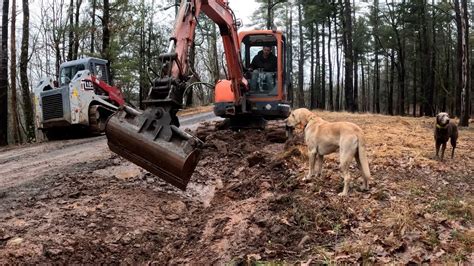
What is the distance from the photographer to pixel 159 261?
4711 mm

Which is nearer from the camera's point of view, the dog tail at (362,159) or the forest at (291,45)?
the dog tail at (362,159)

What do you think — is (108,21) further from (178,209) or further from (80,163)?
(178,209)

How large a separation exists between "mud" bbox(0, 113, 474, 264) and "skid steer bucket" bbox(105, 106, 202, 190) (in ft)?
2.55

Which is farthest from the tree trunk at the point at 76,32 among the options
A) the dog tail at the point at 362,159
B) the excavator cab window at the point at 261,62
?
the dog tail at the point at 362,159

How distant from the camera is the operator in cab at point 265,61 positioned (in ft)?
39.7

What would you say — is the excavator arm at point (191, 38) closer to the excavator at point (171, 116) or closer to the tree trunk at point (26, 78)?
the excavator at point (171, 116)

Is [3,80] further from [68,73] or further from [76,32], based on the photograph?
[76,32]

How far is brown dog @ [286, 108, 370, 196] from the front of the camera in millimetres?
6168

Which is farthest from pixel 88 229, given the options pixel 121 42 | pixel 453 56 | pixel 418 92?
pixel 453 56

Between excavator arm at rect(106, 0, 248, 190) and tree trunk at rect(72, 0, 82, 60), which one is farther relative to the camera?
tree trunk at rect(72, 0, 82, 60)

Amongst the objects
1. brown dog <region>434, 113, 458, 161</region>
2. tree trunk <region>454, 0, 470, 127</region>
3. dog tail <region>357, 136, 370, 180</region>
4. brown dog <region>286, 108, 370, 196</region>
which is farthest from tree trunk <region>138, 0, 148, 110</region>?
dog tail <region>357, 136, 370, 180</region>

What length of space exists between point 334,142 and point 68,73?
13.8 meters

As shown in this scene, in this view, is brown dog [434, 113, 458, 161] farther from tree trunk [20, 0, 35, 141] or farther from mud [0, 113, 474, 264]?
tree trunk [20, 0, 35, 141]

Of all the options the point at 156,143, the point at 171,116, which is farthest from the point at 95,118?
the point at 156,143
